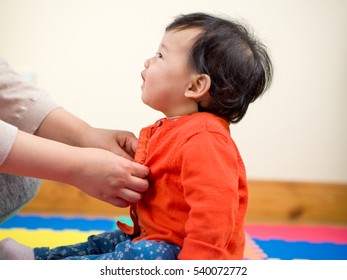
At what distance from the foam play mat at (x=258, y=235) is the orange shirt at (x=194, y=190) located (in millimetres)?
522

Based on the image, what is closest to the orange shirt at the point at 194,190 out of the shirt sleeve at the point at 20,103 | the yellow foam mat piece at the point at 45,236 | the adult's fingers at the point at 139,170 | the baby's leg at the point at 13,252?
the adult's fingers at the point at 139,170

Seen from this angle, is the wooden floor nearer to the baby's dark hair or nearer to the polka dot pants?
the polka dot pants

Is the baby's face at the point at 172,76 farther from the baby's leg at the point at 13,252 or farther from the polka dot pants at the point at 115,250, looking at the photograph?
the baby's leg at the point at 13,252

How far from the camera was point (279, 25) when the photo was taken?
1.64 m

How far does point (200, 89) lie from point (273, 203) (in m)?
1.09

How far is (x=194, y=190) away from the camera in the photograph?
0.62 m

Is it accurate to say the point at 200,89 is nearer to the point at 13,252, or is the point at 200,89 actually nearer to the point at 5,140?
the point at 5,140

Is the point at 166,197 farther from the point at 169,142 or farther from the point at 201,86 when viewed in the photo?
the point at 201,86

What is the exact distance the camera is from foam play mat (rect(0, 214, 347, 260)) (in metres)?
1.24

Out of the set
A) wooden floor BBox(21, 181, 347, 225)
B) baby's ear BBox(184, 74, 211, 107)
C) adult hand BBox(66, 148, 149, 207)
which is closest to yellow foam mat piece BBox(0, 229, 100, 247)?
wooden floor BBox(21, 181, 347, 225)

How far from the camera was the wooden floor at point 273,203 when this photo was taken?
5.52ft

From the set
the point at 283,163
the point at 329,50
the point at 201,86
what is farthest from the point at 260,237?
the point at 201,86

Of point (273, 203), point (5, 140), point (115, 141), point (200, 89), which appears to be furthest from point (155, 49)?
point (5, 140)
